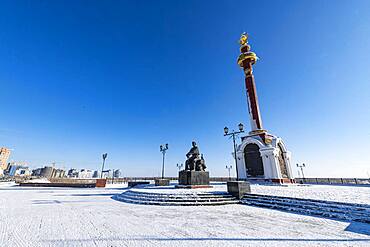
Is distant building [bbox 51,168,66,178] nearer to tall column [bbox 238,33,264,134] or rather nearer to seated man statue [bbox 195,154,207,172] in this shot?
seated man statue [bbox 195,154,207,172]

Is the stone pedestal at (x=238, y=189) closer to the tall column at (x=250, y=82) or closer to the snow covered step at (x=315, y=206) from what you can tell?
the snow covered step at (x=315, y=206)

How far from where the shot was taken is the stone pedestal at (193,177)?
39.2 feet

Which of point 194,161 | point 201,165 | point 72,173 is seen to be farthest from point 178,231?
point 72,173

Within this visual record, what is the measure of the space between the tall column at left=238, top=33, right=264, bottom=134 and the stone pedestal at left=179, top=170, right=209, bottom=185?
12.8 meters

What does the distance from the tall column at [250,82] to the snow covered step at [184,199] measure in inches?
608

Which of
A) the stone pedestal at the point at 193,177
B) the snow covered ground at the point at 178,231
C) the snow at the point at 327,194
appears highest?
the stone pedestal at the point at 193,177

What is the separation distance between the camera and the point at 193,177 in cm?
1205

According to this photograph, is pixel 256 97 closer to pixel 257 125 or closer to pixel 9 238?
pixel 257 125

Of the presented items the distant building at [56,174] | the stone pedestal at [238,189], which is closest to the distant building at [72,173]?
the distant building at [56,174]

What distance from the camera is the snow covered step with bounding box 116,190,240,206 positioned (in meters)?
8.10

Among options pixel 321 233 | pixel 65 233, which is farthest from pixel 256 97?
pixel 65 233

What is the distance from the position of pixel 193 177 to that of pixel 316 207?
7232 mm

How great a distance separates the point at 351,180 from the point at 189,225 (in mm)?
32304

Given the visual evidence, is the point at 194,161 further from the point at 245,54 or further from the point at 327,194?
the point at 245,54
